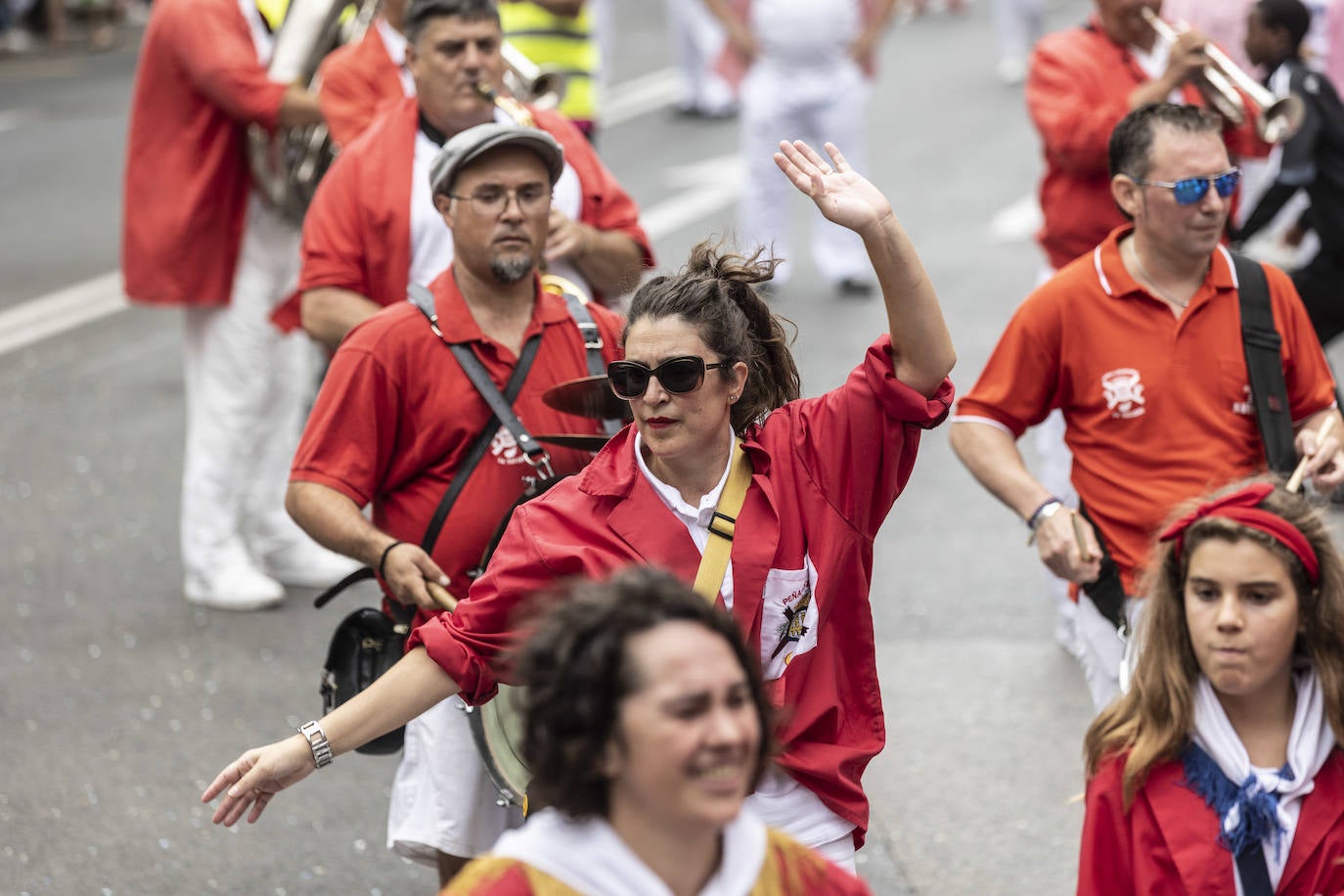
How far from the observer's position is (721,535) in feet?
11.9

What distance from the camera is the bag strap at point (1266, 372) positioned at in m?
4.85

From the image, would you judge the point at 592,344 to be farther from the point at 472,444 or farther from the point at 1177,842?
the point at 1177,842

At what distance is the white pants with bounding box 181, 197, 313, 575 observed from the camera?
756cm

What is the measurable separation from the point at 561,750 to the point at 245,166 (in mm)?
5473

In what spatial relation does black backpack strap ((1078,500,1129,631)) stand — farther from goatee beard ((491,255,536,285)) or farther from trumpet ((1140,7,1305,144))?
trumpet ((1140,7,1305,144))

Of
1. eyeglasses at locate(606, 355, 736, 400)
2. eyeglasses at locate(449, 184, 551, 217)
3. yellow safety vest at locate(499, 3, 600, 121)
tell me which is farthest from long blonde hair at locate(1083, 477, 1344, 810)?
yellow safety vest at locate(499, 3, 600, 121)

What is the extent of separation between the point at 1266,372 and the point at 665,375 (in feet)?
6.46

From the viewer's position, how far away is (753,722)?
254cm

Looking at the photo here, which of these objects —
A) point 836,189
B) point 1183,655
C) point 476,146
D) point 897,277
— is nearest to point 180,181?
point 476,146

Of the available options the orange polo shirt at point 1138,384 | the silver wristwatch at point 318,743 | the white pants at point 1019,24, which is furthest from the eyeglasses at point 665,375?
the white pants at point 1019,24

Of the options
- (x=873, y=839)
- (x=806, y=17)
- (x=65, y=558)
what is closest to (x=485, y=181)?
(x=873, y=839)

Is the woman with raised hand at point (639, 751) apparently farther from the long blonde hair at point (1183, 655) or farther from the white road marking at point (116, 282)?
the white road marking at point (116, 282)

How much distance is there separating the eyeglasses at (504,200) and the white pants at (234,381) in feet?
9.50

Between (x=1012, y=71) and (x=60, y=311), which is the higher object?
(x=1012, y=71)
